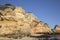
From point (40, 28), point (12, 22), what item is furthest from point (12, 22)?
point (40, 28)

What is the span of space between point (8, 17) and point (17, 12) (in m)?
10.1

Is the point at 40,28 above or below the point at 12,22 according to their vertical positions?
above

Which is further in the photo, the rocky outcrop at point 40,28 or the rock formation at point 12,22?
the rocky outcrop at point 40,28

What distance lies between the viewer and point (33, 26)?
4382 inches

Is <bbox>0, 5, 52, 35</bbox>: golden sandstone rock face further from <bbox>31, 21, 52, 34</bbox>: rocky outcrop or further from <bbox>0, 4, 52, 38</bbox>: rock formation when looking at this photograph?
<bbox>31, 21, 52, 34</bbox>: rocky outcrop

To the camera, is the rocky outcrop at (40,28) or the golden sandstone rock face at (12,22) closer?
the golden sandstone rock face at (12,22)

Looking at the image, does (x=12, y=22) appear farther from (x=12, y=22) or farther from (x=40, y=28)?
(x=40, y=28)

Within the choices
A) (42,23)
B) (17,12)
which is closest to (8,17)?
(17,12)

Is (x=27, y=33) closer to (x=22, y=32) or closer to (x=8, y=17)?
(x=22, y=32)

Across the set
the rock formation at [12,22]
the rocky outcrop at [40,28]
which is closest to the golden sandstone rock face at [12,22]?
the rock formation at [12,22]

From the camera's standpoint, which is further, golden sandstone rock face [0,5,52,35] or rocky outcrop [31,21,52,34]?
rocky outcrop [31,21,52,34]

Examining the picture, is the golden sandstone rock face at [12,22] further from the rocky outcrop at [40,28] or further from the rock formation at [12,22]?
the rocky outcrop at [40,28]

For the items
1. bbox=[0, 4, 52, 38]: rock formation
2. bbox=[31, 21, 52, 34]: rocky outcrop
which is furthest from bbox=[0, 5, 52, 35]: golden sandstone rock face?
bbox=[31, 21, 52, 34]: rocky outcrop

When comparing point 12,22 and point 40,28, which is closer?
point 12,22
